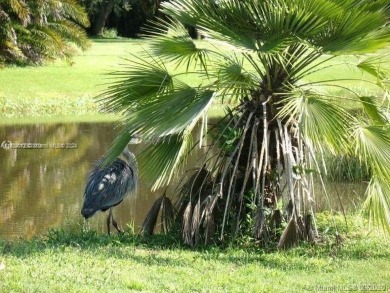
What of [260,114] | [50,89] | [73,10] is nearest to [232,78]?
[260,114]

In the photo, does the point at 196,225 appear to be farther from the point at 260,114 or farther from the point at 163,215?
the point at 260,114

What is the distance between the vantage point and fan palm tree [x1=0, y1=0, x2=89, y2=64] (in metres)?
23.1

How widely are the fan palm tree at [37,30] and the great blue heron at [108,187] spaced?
14.1 metres

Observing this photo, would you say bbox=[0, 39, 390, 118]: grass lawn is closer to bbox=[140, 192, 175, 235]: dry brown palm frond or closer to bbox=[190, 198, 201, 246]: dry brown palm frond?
bbox=[140, 192, 175, 235]: dry brown palm frond

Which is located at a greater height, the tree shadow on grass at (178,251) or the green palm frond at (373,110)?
the green palm frond at (373,110)

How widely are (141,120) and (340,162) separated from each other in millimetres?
6417

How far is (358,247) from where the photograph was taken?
8.00 m

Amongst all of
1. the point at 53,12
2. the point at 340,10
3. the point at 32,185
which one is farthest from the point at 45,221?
the point at 53,12

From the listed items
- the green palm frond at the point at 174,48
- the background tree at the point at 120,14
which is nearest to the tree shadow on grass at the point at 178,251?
the green palm frond at the point at 174,48

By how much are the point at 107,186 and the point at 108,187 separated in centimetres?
2

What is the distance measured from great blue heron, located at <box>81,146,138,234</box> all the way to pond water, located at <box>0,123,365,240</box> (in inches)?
32.0

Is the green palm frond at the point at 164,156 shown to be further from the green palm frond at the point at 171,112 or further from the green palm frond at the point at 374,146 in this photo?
the green palm frond at the point at 374,146

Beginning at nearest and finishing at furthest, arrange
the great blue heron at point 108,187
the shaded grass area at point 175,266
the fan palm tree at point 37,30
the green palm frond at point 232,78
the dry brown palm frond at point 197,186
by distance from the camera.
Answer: the shaded grass area at point 175,266 → the green palm frond at point 232,78 → the dry brown palm frond at point 197,186 → the great blue heron at point 108,187 → the fan palm tree at point 37,30

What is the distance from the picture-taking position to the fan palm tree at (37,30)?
2311 cm
